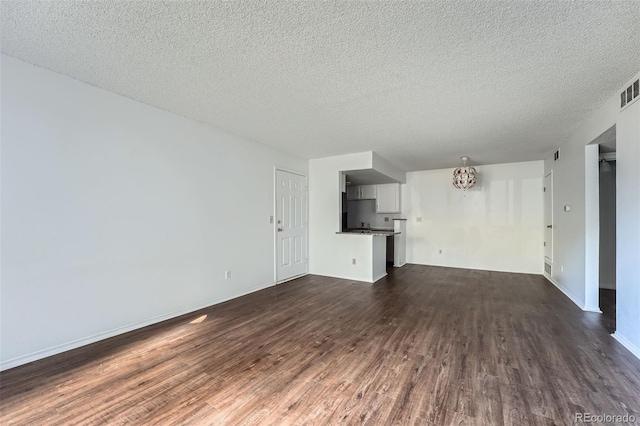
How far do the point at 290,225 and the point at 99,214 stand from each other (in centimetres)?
300

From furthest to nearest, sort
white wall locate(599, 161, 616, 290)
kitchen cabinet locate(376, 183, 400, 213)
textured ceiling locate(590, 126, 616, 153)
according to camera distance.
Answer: kitchen cabinet locate(376, 183, 400, 213) < white wall locate(599, 161, 616, 290) < textured ceiling locate(590, 126, 616, 153)

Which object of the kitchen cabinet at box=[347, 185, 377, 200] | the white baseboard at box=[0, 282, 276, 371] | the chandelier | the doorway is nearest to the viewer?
the white baseboard at box=[0, 282, 276, 371]

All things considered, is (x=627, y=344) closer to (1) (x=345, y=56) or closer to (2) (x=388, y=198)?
(1) (x=345, y=56)

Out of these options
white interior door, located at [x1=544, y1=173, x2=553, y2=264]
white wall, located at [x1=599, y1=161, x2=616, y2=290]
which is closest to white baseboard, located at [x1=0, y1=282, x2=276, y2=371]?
white interior door, located at [x1=544, y1=173, x2=553, y2=264]

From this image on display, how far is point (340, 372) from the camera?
2.07 metres

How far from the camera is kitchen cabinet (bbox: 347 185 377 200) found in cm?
710

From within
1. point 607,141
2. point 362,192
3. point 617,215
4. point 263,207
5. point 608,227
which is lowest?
point 608,227

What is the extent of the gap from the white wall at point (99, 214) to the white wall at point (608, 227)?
616cm

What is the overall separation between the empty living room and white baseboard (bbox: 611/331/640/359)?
28mm

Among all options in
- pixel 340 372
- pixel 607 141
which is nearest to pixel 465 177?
pixel 607 141

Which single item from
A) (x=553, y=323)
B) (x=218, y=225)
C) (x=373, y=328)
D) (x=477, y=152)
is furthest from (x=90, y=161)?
(x=477, y=152)

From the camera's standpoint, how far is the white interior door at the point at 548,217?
16.2 feet

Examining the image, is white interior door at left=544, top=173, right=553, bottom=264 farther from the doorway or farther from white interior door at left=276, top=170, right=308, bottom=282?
white interior door at left=276, top=170, right=308, bottom=282

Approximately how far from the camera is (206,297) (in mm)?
3561
